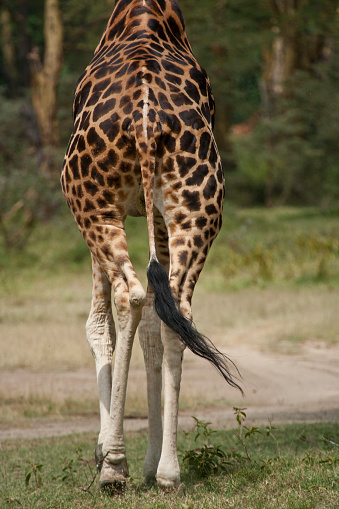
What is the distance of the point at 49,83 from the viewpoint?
637 inches

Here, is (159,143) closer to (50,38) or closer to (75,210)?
(75,210)

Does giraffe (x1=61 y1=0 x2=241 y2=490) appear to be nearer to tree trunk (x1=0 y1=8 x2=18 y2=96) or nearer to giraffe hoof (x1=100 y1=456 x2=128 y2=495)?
giraffe hoof (x1=100 y1=456 x2=128 y2=495)

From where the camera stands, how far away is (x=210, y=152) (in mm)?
3982

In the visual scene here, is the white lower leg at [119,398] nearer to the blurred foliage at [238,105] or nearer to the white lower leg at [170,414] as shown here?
the white lower leg at [170,414]

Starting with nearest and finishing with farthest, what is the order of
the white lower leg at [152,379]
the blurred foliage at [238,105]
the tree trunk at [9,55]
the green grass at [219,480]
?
the green grass at [219,480] → the white lower leg at [152,379] → the blurred foliage at [238,105] → the tree trunk at [9,55]

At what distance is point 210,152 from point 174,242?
566 millimetres

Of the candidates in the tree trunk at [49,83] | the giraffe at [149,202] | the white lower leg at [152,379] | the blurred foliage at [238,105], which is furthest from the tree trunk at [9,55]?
the white lower leg at [152,379]

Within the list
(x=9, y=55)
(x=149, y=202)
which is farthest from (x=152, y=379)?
(x=9, y=55)

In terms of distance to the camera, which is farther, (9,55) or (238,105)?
(238,105)

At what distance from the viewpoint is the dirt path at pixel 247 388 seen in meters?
5.94

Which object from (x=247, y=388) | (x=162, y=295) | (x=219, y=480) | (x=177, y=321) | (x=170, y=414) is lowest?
(x=247, y=388)

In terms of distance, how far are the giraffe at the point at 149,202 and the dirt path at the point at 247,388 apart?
6.69 feet

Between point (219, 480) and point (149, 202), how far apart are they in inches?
60.6

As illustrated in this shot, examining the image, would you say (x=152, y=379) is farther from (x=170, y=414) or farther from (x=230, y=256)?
(x=230, y=256)
